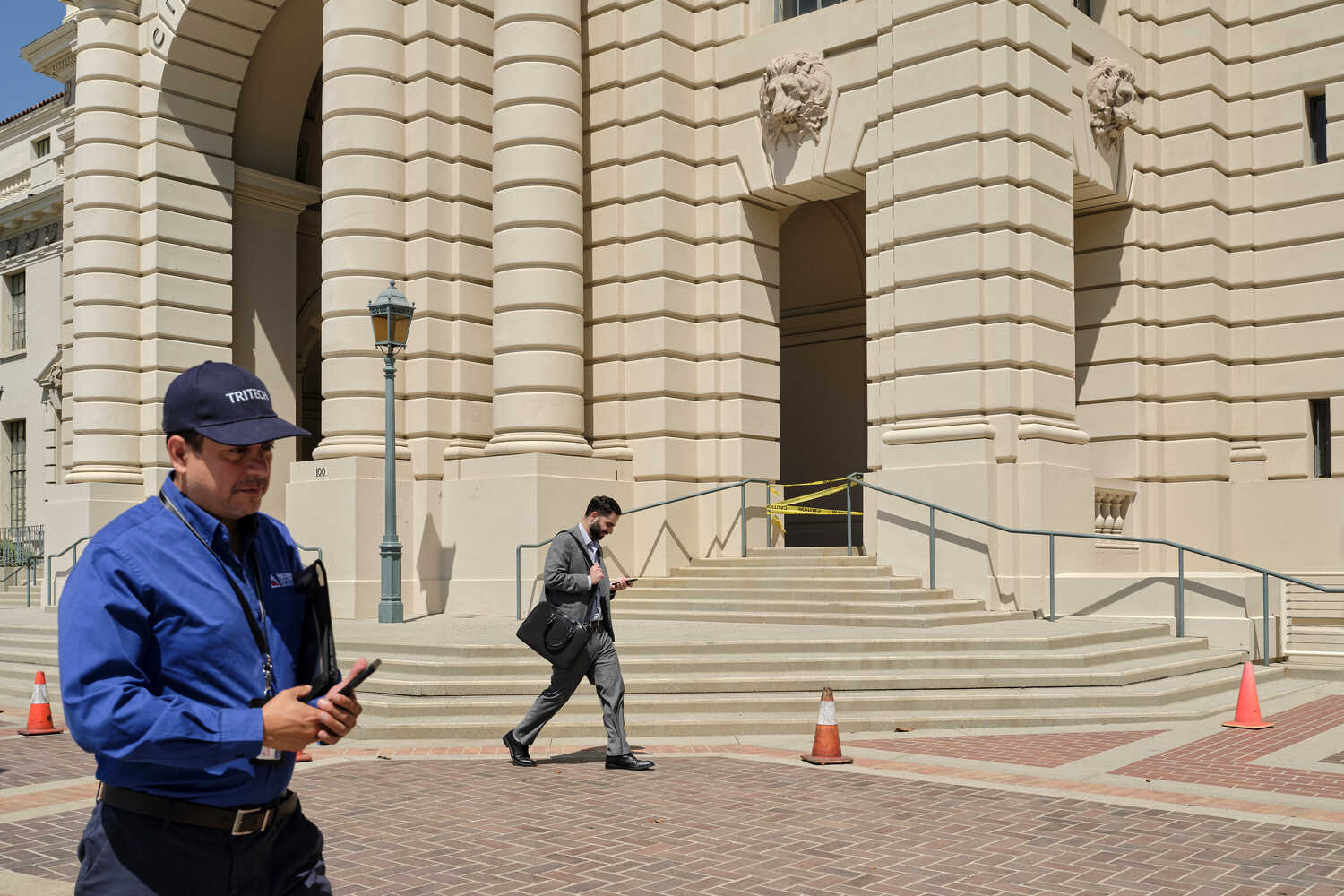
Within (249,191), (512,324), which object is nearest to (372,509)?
(512,324)

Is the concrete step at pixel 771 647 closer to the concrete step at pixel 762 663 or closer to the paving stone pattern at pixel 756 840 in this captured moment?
the concrete step at pixel 762 663

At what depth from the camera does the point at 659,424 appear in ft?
65.7

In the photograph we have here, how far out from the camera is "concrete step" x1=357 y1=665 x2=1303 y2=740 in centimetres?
1124

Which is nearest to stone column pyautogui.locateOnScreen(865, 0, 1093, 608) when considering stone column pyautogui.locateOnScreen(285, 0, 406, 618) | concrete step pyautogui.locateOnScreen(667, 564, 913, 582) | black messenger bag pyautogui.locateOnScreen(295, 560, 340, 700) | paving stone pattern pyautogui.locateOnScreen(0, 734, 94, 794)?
concrete step pyautogui.locateOnScreen(667, 564, 913, 582)

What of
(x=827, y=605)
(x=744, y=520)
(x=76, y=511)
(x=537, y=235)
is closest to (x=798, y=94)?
(x=537, y=235)

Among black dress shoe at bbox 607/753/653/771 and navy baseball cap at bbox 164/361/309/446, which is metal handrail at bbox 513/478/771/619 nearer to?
black dress shoe at bbox 607/753/653/771

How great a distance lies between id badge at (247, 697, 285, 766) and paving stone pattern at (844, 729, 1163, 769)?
766 centimetres

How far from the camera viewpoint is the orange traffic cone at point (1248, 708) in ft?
37.2

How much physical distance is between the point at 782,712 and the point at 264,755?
9248mm

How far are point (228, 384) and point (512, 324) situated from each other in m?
16.4

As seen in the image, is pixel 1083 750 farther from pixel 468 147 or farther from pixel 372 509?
pixel 468 147

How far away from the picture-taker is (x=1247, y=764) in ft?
31.4

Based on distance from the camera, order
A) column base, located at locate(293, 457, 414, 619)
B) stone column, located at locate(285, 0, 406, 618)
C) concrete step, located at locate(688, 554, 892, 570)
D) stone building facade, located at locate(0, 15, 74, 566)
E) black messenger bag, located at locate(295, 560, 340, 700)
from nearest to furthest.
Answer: black messenger bag, located at locate(295, 560, 340, 700), concrete step, located at locate(688, 554, 892, 570), column base, located at locate(293, 457, 414, 619), stone column, located at locate(285, 0, 406, 618), stone building facade, located at locate(0, 15, 74, 566)

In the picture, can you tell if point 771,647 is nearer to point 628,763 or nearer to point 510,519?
point 628,763
